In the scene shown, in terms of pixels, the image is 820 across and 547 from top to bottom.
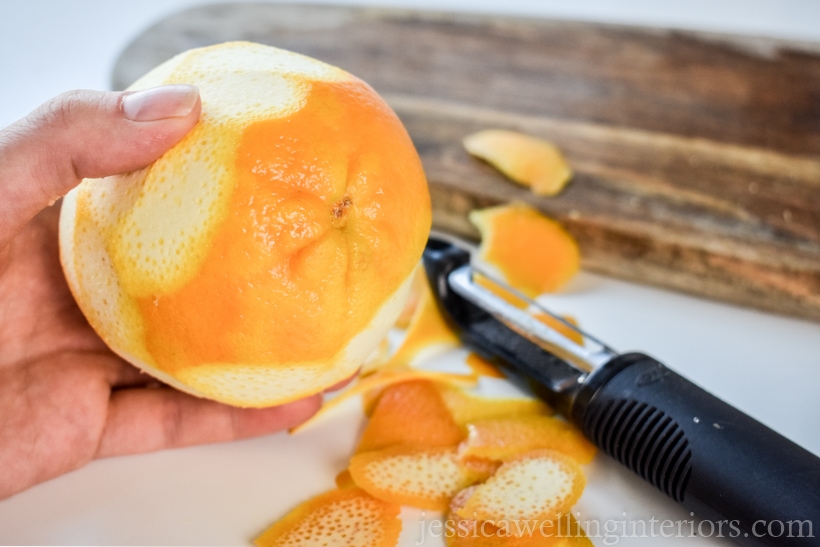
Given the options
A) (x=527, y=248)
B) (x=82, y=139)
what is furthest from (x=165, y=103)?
(x=527, y=248)

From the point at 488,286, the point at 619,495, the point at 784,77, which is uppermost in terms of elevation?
the point at 784,77

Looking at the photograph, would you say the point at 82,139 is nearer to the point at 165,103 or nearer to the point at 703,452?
the point at 165,103

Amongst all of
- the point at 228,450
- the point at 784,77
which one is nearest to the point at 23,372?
the point at 228,450

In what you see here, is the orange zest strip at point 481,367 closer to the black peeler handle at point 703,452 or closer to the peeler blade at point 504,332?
the peeler blade at point 504,332

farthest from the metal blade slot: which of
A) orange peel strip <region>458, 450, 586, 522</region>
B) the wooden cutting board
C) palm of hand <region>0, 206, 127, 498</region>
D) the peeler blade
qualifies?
palm of hand <region>0, 206, 127, 498</region>

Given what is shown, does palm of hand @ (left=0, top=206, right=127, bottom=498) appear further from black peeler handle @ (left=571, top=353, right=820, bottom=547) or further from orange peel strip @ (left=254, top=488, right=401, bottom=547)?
black peeler handle @ (left=571, top=353, right=820, bottom=547)

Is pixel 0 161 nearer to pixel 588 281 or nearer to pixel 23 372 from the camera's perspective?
pixel 23 372

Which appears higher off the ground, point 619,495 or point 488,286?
point 488,286
